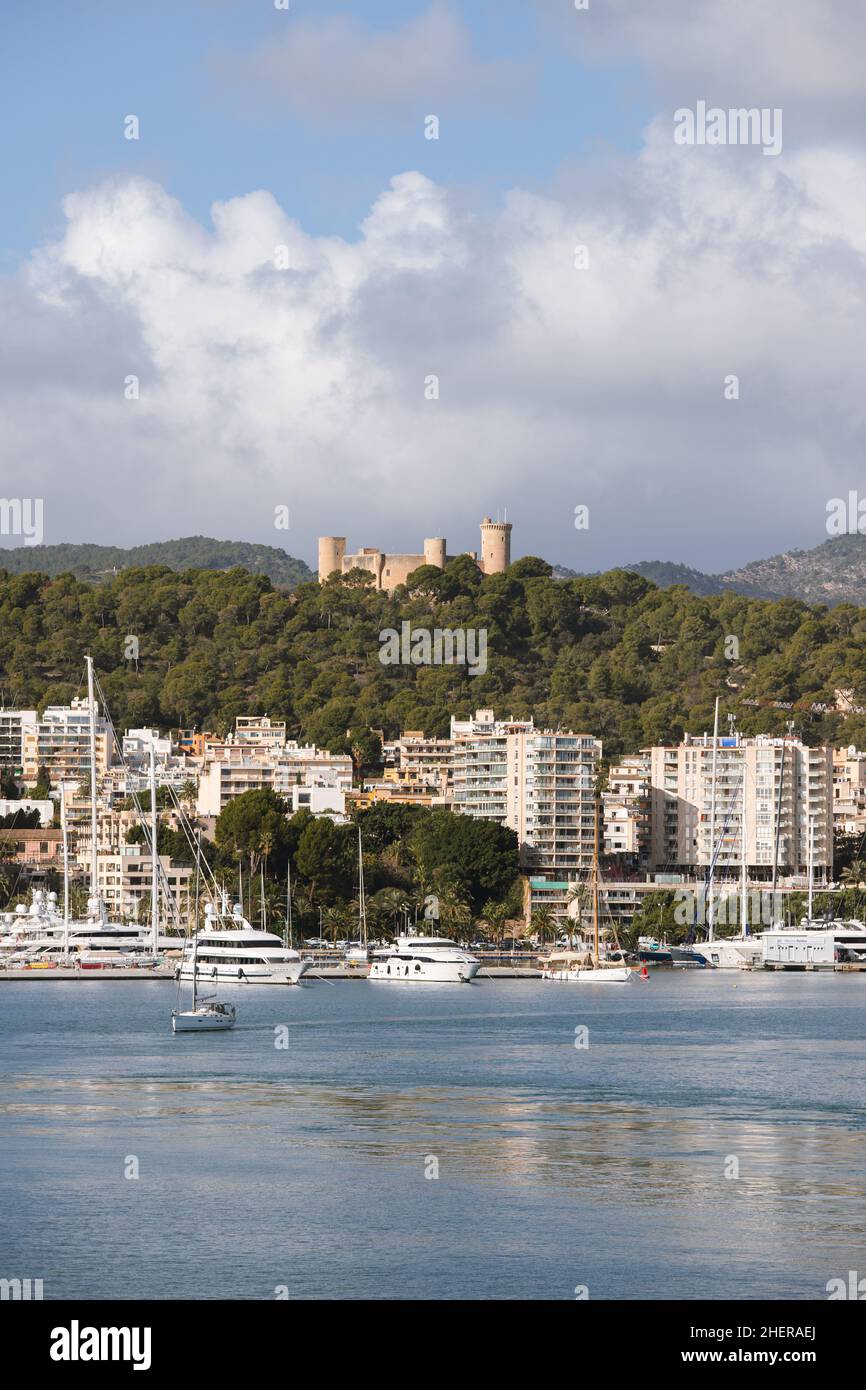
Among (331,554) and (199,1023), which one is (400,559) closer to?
(331,554)

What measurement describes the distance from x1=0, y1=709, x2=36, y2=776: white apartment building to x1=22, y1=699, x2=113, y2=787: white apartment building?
536mm

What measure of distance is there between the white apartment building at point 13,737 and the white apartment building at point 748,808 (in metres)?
47.8

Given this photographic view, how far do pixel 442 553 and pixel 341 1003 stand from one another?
11925cm

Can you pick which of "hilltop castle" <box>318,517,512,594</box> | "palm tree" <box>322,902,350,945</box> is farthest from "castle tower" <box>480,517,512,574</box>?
"palm tree" <box>322,902,350,945</box>

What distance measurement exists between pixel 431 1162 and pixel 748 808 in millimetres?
107617

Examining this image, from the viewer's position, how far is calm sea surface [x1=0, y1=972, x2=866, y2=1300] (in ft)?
85.7

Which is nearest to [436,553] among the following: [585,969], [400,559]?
[400,559]

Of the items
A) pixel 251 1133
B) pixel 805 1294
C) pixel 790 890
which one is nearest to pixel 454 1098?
pixel 251 1133

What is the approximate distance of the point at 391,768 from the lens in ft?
502

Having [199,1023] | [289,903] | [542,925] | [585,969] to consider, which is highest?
[289,903]

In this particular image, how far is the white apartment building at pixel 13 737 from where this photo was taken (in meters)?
158

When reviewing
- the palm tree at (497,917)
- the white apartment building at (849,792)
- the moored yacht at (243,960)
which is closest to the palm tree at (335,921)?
the palm tree at (497,917)

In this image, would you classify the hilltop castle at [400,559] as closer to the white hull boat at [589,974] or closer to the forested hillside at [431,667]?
the forested hillside at [431,667]

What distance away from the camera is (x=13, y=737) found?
522 feet
